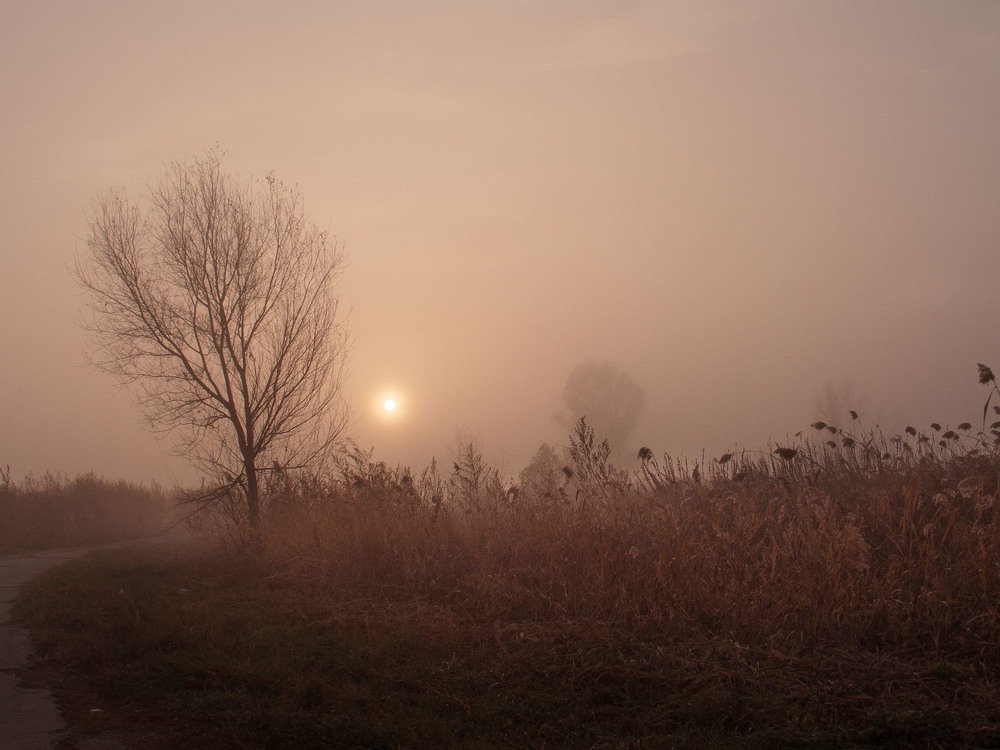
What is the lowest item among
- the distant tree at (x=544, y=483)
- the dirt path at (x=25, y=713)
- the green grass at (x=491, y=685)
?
the green grass at (x=491, y=685)

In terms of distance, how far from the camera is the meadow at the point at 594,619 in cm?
486

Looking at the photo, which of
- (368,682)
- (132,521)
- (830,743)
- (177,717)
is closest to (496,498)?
(368,682)

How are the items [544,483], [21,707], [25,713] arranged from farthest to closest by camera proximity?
[544,483] < [21,707] < [25,713]

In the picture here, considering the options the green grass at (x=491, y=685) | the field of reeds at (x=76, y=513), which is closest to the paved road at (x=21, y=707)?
the green grass at (x=491, y=685)

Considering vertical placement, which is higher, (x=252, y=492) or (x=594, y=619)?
(x=252, y=492)

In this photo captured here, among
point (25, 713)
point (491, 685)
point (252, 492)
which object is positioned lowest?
point (491, 685)

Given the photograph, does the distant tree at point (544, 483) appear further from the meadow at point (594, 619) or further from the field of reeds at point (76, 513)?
the field of reeds at point (76, 513)

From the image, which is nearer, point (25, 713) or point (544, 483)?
point (25, 713)

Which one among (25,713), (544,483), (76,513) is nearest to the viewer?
(25,713)

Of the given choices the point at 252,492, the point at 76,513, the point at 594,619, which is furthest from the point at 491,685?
the point at 76,513

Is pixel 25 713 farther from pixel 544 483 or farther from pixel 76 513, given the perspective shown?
pixel 76 513

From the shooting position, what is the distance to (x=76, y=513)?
2558 cm

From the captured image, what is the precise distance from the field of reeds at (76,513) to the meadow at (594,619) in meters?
11.4

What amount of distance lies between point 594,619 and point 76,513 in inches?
938
